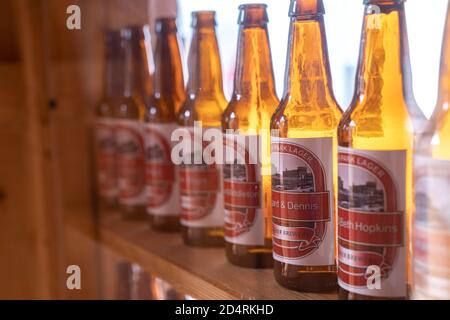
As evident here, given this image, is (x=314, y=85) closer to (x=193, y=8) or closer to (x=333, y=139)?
(x=333, y=139)

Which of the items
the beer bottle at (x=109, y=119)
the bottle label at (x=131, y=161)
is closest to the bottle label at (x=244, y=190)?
the bottle label at (x=131, y=161)

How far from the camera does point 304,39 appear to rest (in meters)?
0.59

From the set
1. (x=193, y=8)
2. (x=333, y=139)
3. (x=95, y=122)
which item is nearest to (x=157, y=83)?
(x=193, y=8)

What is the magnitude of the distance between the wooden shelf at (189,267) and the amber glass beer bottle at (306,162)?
0.09 ft

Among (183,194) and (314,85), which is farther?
(183,194)

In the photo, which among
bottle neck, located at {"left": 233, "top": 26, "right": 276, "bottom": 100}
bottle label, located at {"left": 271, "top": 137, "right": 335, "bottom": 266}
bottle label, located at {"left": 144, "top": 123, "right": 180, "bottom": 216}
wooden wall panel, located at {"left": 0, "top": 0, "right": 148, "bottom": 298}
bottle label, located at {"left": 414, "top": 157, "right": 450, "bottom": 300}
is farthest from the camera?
wooden wall panel, located at {"left": 0, "top": 0, "right": 148, "bottom": 298}

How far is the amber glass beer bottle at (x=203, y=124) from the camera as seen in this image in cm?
73

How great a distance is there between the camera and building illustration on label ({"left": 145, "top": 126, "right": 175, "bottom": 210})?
798 millimetres

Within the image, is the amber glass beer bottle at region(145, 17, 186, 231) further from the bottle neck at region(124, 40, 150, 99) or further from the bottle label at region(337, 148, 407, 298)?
the bottle label at region(337, 148, 407, 298)

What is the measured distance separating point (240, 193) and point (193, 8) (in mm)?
274

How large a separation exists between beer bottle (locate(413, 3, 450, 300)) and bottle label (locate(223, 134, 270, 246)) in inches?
7.7

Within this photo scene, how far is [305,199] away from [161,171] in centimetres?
29

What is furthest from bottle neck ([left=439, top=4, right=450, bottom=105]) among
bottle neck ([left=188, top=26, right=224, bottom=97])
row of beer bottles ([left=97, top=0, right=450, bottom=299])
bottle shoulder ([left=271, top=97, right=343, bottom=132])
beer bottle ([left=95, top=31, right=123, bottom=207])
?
beer bottle ([left=95, top=31, right=123, bottom=207])

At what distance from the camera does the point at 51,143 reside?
41.6 inches
